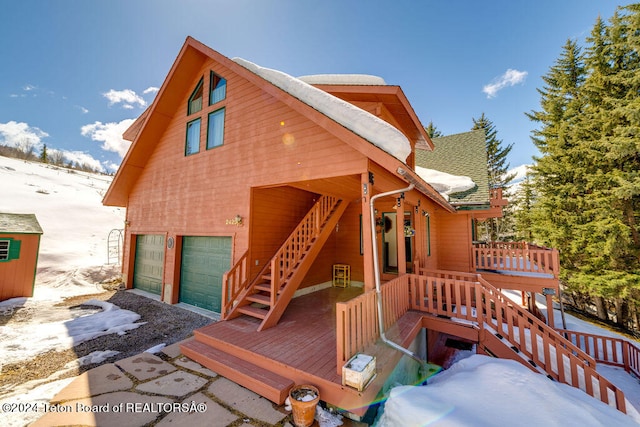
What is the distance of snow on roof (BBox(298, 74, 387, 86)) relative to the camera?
7422mm

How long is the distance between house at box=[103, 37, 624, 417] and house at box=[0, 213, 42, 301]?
2.62 metres

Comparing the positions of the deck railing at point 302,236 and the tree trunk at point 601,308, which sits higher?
the deck railing at point 302,236

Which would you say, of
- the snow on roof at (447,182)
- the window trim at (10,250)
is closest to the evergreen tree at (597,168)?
the snow on roof at (447,182)

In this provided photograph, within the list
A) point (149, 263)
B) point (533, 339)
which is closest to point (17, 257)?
point (149, 263)

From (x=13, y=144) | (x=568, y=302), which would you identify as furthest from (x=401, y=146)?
(x=13, y=144)

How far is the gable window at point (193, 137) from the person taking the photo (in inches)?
A: 322

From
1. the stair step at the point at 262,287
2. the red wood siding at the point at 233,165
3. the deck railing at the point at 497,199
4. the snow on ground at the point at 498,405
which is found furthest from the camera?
the deck railing at the point at 497,199

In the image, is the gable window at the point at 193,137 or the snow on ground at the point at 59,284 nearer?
the snow on ground at the point at 59,284

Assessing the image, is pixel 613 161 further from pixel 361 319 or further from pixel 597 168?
pixel 361 319

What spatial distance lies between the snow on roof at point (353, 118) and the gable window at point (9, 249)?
999 centimetres

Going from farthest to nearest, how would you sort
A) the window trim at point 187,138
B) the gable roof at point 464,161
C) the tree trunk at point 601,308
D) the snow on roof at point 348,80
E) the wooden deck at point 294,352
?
1. the tree trunk at point 601,308
2. the gable roof at point 464,161
3. the window trim at point 187,138
4. the snow on roof at point 348,80
5. the wooden deck at point 294,352

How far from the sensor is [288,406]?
3.34 m

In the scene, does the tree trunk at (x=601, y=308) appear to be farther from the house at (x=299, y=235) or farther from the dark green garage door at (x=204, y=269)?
the dark green garage door at (x=204, y=269)

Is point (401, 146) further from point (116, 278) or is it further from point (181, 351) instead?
point (116, 278)
